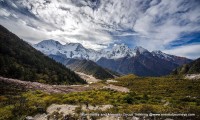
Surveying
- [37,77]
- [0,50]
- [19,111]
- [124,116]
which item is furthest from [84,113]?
[0,50]

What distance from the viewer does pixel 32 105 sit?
30.7 metres

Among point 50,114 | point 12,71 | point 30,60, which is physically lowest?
point 50,114

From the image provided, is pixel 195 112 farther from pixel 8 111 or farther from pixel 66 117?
pixel 8 111

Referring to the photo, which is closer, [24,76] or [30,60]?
[24,76]

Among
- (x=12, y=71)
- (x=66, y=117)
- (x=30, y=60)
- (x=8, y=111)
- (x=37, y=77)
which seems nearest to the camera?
(x=66, y=117)

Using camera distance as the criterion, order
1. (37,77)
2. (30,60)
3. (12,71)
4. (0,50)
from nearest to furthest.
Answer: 1. (12,71)
2. (37,77)
3. (0,50)
4. (30,60)

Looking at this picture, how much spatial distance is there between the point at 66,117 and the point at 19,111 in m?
7.78

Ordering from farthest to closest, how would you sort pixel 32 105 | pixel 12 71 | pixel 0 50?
pixel 0 50, pixel 12 71, pixel 32 105

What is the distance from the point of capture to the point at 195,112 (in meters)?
24.1

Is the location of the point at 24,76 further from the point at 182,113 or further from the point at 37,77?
the point at 182,113

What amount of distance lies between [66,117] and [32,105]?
8.18m

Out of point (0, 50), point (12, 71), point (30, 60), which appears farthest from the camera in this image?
point (30, 60)

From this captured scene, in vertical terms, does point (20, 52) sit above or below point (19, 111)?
above

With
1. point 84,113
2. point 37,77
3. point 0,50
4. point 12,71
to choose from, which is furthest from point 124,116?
point 0,50
